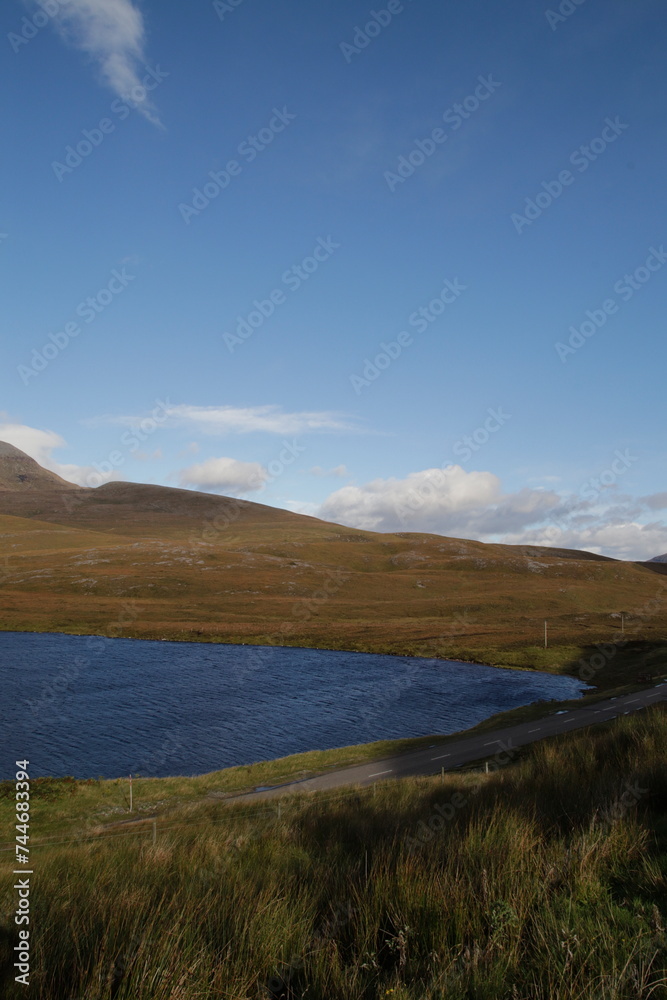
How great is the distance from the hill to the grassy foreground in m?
81.7

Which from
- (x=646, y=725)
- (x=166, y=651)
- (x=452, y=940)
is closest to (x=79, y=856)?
(x=452, y=940)

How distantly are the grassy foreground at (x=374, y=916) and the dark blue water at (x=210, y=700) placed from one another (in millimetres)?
34650

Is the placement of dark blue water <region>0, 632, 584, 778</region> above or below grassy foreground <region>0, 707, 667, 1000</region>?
below

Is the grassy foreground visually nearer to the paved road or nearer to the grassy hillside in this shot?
the paved road

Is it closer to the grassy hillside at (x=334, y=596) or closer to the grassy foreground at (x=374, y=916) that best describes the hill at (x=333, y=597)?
the grassy hillside at (x=334, y=596)

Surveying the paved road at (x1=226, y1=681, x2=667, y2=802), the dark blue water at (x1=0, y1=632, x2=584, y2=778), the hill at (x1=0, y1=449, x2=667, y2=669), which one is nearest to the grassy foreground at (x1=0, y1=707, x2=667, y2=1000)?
the paved road at (x1=226, y1=681, x2=667, y2=802)

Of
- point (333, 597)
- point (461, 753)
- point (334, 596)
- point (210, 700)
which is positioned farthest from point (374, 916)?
point (334, 596)

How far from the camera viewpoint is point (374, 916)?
16.9 feet

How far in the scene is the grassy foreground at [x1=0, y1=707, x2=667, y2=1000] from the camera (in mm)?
4176

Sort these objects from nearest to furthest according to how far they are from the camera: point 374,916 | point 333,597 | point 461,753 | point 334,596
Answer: point 374,916
point 461,753
point 333,597
point 334,596

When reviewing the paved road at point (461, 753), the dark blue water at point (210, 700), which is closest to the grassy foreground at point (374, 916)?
the paved road at point (461, 753)

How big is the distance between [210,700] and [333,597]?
74654 millimetres

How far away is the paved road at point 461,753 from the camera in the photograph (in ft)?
105

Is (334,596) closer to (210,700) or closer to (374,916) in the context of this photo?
(210,700)
